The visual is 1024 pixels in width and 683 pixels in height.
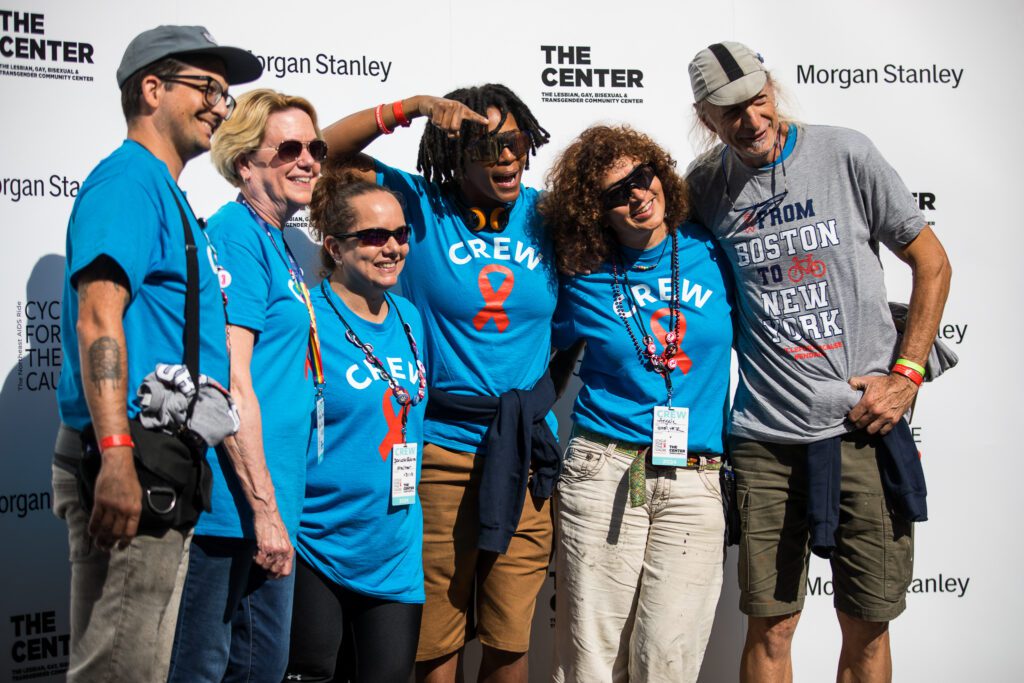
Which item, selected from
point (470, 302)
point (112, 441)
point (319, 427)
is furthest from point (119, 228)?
point (470, 302)

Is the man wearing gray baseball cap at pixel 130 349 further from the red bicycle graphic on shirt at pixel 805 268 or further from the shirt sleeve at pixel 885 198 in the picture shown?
the shirt sleeve at pixel 885 198

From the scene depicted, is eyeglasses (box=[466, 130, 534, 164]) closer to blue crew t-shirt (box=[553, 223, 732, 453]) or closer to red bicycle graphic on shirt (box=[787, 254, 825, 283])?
blue crew t-shirt (box=[553, 223, 732, 453])

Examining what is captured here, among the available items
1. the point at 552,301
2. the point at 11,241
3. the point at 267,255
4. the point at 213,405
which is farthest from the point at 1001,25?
the point at 11,241

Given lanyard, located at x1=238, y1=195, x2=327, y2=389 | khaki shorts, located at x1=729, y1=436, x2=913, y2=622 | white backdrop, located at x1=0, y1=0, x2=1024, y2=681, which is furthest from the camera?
white backdrop, located at x1=0, y1=0, x2=1024, y2=681

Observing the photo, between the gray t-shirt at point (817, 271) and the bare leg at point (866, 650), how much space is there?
674 mm

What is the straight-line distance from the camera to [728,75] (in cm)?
282

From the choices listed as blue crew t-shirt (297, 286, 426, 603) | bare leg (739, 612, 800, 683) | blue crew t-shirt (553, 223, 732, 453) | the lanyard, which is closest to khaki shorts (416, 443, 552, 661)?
blue crew t-shirt (297, 286, 426, 603)

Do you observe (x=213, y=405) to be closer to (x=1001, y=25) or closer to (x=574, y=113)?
(x=574, y=113)

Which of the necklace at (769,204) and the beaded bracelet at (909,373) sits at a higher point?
the necklace at (769,204)

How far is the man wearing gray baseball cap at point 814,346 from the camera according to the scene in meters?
2.82

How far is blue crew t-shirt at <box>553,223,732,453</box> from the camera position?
2.82 meters

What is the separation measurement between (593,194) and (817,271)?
739mm

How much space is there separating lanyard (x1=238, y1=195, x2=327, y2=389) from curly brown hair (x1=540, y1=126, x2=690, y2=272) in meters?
0.88

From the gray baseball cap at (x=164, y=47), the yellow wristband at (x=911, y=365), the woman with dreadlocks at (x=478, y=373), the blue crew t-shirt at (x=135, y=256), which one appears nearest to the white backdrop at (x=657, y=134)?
the woman with dreadlocks at (x=478, y=373)
